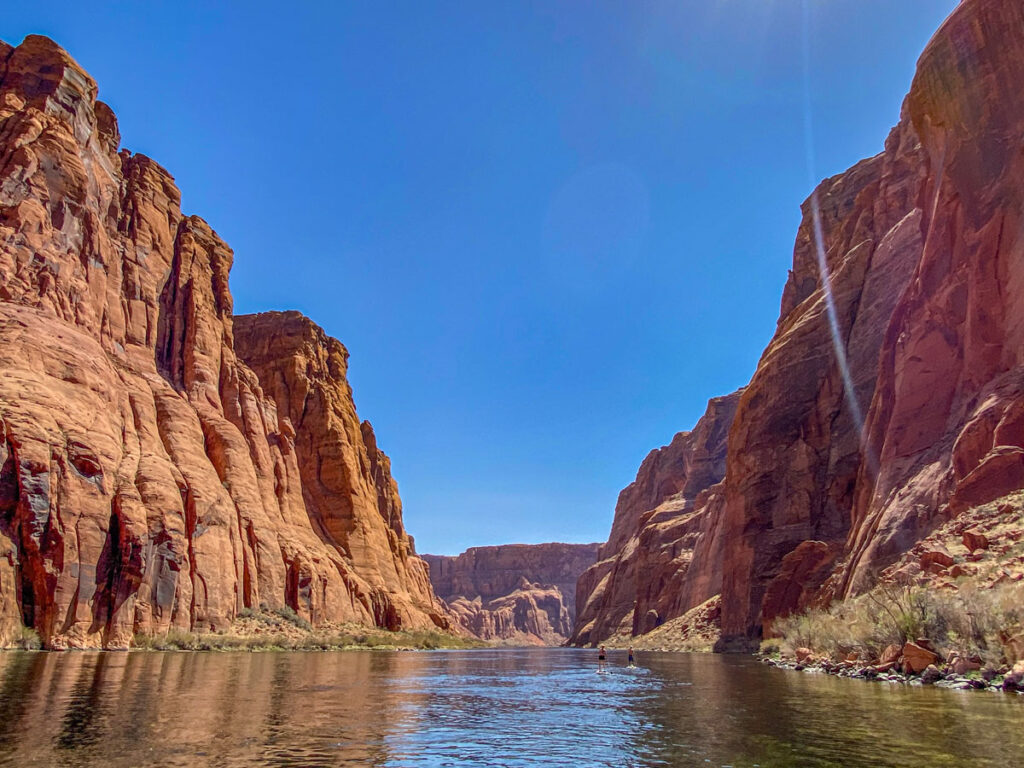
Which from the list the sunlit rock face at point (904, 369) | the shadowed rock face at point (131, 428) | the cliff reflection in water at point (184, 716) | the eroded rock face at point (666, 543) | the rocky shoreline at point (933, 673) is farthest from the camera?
the eroded rock face at point (666, 543)

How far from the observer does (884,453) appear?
141 feet

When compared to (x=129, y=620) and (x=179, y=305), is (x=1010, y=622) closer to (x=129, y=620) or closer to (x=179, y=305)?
(x=129, y=620)

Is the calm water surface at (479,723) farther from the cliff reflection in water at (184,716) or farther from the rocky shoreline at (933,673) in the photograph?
the rocky shoreline at (933,673)

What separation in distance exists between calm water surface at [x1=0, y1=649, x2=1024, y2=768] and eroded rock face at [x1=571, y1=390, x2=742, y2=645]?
67220 millimetres

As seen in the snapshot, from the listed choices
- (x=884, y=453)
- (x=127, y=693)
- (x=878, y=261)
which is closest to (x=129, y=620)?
(x=127, y=693)

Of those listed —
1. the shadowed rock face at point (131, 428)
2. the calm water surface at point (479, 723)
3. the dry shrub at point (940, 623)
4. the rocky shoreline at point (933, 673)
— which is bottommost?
the calm water surface at point (479, 723)

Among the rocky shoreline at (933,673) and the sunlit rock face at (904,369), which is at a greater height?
the sunlit rock face at (904,369)

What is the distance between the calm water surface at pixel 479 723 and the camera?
12195 millimetres

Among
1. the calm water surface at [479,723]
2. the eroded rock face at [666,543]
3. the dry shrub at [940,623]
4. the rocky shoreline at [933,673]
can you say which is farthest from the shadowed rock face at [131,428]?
the dry shrub at [940,623]

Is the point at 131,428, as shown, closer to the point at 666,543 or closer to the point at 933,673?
the point at 933,673

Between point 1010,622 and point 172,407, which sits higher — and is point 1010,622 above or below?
below

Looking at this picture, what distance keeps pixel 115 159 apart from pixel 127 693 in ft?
196

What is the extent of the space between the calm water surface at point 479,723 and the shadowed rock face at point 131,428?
1535 centimetres

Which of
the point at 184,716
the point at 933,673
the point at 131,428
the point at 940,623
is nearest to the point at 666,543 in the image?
the point at 131,428
